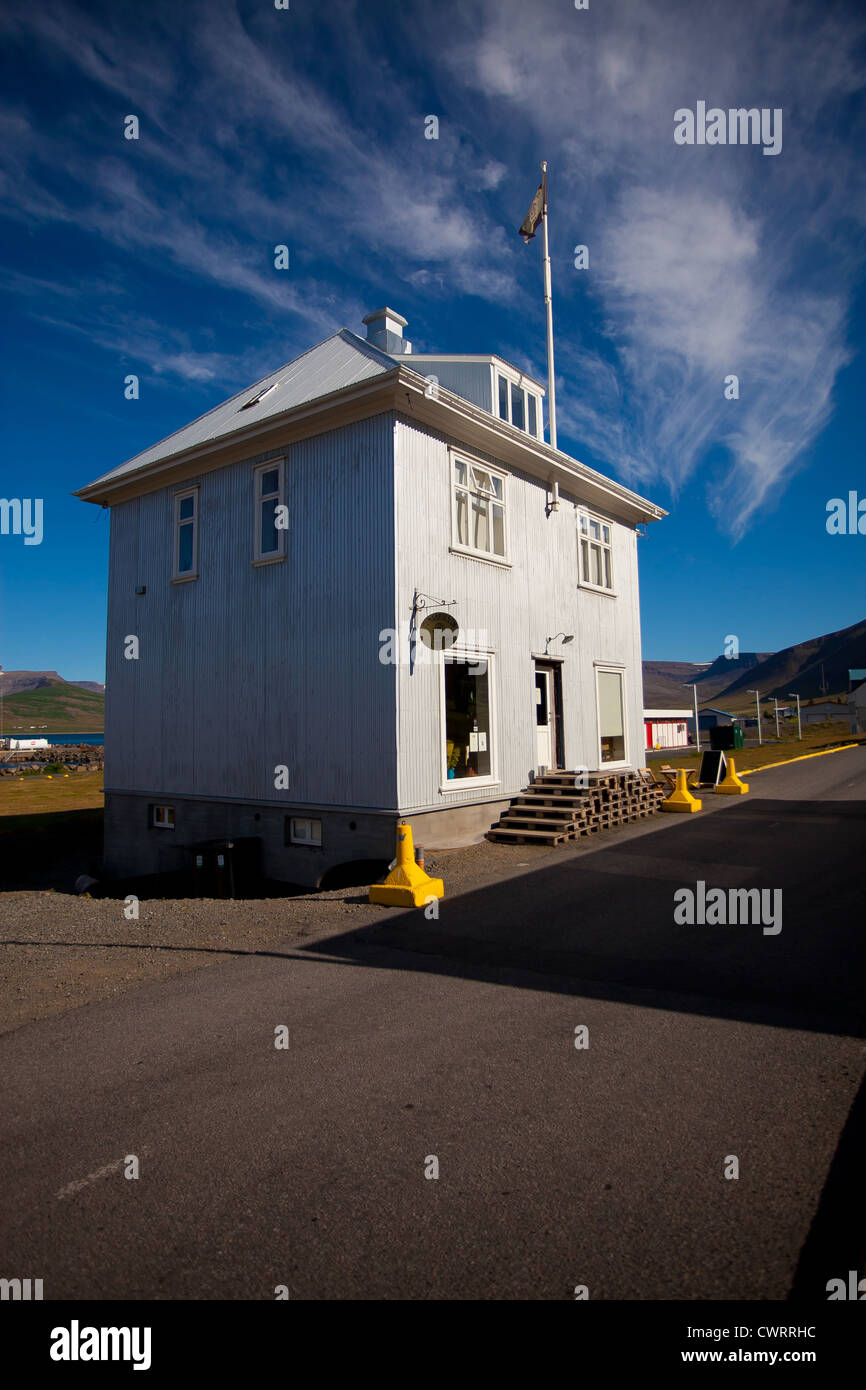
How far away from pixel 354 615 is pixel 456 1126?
9687 millimetres

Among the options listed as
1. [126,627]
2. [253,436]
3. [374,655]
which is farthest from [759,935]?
[126,627]

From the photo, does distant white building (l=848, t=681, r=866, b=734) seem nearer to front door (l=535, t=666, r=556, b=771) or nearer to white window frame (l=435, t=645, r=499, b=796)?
front door (l=535, t=666, r=556, b=771)

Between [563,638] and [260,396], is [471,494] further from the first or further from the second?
[260,396]

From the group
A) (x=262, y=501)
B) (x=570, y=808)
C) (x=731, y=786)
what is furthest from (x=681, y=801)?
(x=262, y=501)

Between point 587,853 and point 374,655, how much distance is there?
4630 mm

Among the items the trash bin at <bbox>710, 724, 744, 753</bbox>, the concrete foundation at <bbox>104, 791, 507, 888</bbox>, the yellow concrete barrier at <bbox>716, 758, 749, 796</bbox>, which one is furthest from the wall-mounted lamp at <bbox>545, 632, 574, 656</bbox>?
the trash bin at <bbox>710, 724, 744, 753</bbox>

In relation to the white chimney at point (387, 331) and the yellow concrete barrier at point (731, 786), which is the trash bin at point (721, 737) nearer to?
the yellow concrete barrier at point (731, 786)

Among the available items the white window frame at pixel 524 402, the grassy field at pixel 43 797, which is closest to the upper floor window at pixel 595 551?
the white window frame at pixel 524 402

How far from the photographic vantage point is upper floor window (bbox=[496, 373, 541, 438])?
1689cm

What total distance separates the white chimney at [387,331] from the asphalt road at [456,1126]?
1534 cm

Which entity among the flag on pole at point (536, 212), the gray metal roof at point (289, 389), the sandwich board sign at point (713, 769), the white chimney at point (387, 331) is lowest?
the sandwich board sign at point (713, 769)

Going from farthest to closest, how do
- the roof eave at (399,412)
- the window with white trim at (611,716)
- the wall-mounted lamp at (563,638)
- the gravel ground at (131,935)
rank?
1. the window with white trim at (611,716)
2. the wall-mounted lamp at (563,638)
3. the roof eave at (399,412)
4. the gravel ground at (131,935)

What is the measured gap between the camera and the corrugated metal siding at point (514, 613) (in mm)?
12547

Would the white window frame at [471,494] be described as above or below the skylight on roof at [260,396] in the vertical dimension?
below
